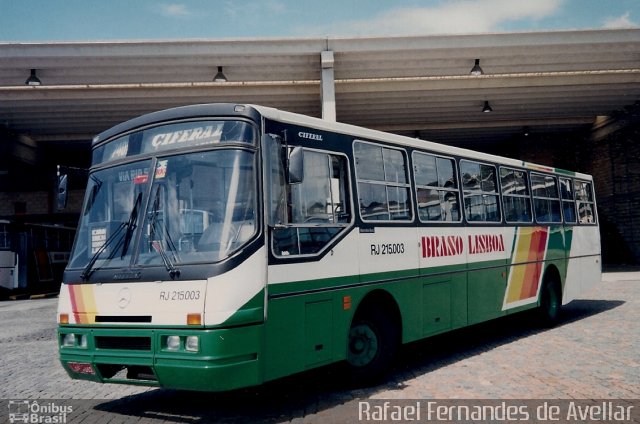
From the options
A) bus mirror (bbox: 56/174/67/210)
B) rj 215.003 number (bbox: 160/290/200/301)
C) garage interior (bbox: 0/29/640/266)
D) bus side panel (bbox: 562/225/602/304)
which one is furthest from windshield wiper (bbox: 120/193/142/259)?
garage interior (bbox: 0/29/640/266)

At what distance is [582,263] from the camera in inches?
470

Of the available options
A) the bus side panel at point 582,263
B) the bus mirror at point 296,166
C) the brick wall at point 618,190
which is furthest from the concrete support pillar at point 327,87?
the brick wall at point 618,190

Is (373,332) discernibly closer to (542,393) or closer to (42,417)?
(542,393)

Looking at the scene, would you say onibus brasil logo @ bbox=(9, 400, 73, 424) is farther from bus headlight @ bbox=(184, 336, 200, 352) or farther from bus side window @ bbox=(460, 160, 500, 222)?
bus side window @ bbox=(460, 160, 500, 222)

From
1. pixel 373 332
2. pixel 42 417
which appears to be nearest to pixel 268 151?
pixel 373 332

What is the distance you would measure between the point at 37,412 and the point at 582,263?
998 centimetres

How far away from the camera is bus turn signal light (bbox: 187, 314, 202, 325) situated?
484 centimetres

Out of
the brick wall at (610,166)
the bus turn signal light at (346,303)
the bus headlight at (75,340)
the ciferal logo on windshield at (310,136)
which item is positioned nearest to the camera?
the bus headlight at (75,340)

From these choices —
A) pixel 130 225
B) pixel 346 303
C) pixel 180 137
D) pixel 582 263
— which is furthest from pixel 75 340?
pixel 582 263

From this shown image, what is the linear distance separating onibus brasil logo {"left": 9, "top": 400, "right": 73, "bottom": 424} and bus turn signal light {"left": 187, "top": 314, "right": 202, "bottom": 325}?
178 centimetres

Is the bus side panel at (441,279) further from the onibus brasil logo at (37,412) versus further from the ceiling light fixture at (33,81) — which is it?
the ceiling light fixture at (33,81)

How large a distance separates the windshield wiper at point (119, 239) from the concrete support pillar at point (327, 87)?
11473mm
